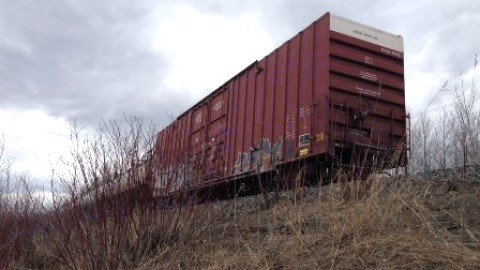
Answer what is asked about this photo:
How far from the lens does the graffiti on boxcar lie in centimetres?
991

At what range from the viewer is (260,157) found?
34.4ft

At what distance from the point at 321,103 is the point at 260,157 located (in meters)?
2.09

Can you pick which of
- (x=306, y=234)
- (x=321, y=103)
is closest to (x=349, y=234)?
(x=306, y=234)

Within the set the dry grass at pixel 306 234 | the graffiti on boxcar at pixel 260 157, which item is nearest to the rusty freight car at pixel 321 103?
the graffiti on boxcar at pixel 260 157

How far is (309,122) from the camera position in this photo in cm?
920

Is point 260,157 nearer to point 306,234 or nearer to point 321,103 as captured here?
point 321,103

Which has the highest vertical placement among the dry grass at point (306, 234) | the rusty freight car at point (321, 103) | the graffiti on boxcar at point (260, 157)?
the rusty freight car at point (321, 103)

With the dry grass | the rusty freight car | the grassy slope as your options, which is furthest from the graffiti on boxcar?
the grassy slope

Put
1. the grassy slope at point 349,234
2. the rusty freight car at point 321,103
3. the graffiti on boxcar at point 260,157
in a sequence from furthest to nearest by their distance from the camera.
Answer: the graffiti on boxcar at point 260,157 → the rusty freight car at point 321,103 → the grassy slope at point 349,234

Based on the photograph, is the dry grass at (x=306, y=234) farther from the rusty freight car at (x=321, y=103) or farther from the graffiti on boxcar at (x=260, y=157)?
the graffiti on boxcar at (x=260, y=157)

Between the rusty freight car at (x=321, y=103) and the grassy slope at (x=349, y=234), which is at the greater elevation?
the rusty freight car at (x=321, y=103)

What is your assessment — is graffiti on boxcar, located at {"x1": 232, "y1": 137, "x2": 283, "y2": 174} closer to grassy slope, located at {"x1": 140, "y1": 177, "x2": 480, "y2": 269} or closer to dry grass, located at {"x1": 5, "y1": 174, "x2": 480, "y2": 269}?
dry grass, located at {"x1": 5, "y1": 174, "x2": 480, "y2": 269}

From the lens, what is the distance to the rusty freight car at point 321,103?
8945 millimetres

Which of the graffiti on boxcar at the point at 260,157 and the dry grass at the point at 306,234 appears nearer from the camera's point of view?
the dry grass at the point at 306,234
